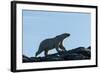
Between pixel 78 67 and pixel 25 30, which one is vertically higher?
pixel 25 30

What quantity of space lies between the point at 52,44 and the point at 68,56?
0.14 meters

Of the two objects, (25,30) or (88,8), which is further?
(88,8)

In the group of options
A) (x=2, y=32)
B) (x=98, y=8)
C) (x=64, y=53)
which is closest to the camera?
(x=2, y=32)

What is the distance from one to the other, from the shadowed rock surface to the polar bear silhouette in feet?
0.10

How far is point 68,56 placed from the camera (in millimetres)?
1489

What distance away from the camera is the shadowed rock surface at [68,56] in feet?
4.63

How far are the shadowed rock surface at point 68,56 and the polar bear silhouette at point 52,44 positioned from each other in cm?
3

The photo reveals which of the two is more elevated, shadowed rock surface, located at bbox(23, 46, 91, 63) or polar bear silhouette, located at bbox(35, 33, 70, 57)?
polar bear silhouette, located at bbox(35, 33, 70, 57)

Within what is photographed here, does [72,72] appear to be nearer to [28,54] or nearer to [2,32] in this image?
[28,54]

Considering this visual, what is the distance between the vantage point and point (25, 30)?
138cm

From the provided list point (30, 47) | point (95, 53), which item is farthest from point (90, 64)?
point (30, 47)

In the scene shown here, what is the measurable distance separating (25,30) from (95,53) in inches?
20.9

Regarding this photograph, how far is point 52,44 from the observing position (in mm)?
1455

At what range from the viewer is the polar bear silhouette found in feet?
4.68
